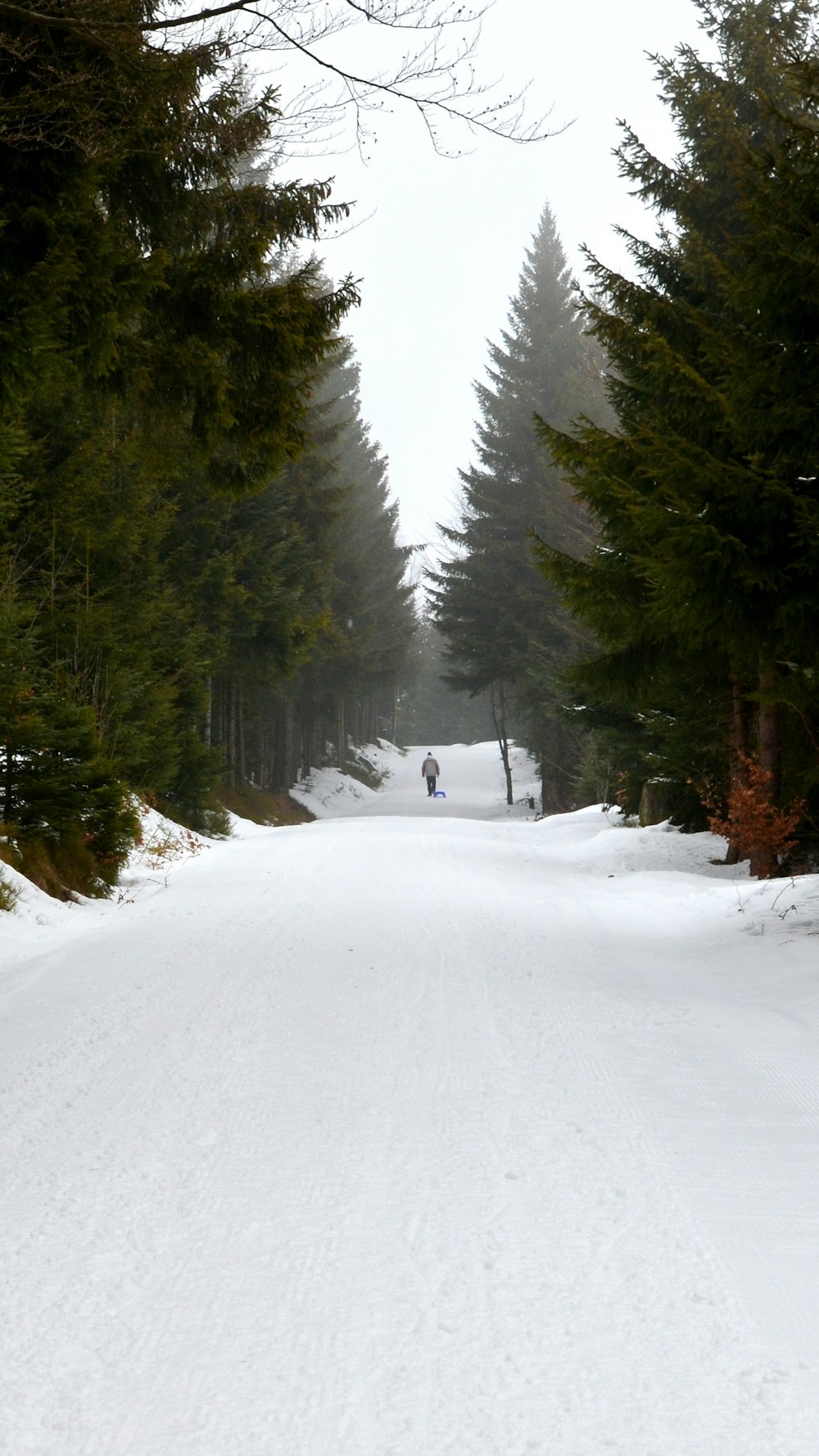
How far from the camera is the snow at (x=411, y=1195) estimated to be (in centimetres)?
238

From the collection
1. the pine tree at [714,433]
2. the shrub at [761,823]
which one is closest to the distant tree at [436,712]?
the pine tree at [714,433]

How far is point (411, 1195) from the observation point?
3395 mm

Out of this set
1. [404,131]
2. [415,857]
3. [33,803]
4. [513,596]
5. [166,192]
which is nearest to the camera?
[404,131]

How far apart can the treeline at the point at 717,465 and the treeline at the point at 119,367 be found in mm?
2863

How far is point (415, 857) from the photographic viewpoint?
41.5ft

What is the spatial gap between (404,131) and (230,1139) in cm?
639

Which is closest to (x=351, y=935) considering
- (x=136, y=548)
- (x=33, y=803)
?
(x=33, y=803)

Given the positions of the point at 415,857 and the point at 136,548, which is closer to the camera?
the point at 415,857

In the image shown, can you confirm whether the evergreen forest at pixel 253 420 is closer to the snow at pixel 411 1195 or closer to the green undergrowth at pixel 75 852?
the green undergrowth at pixel 75 852

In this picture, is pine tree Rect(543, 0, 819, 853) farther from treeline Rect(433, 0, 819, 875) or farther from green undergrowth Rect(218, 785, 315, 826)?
green undergrowth Rect(218, 785, 315, 826)

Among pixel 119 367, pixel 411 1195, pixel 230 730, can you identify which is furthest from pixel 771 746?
pixel 230 730

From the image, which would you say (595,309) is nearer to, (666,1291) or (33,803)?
(33,803)

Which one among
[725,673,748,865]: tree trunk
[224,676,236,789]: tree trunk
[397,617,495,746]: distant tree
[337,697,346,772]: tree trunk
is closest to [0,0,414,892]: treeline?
[725,673,748,865]: tree trunk

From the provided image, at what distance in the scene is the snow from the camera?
93.7 inches
